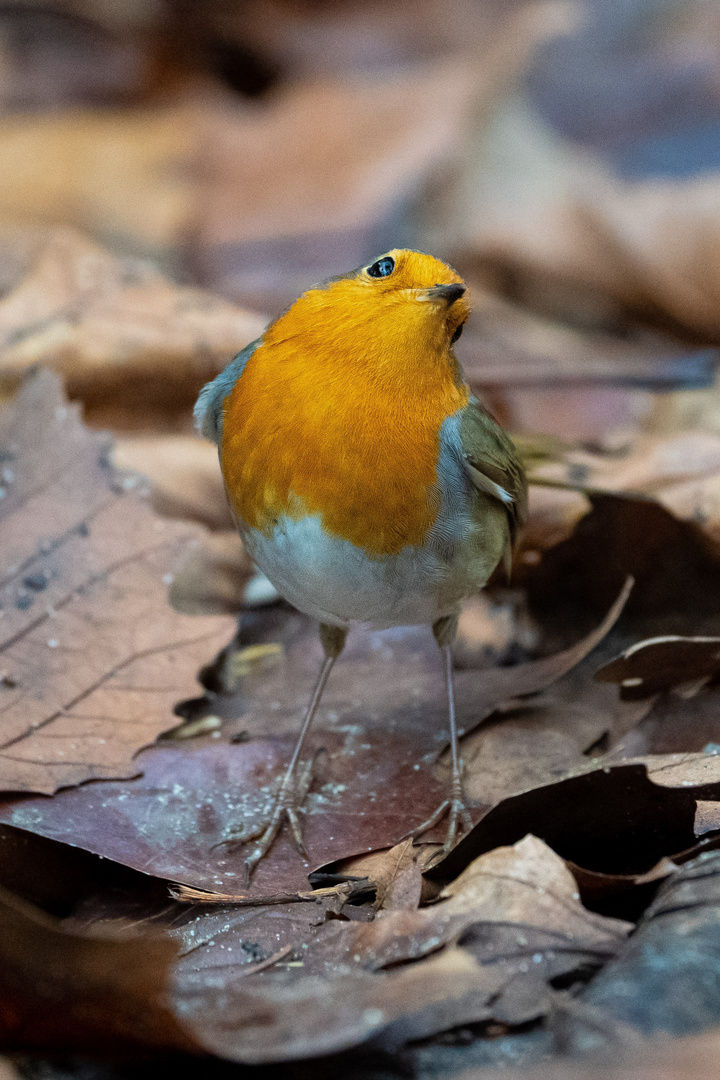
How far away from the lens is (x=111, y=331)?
4422mm

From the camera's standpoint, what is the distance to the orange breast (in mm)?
2336

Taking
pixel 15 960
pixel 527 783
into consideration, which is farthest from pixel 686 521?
pixel 15 960

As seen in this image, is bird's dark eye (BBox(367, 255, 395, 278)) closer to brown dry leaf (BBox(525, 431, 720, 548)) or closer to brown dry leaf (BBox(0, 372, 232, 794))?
brown dry leaf (BBox(0, 372, 232, 794))

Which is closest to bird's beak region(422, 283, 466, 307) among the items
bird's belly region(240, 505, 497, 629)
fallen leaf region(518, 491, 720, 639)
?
bird's belly region(240, 505, 497, 629)

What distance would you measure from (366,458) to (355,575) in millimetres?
306

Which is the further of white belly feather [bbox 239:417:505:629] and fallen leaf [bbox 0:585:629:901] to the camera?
white belly feather [bbox 239:417:505:629]

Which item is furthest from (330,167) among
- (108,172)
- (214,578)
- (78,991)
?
(78,991)

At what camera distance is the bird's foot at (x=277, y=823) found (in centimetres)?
238

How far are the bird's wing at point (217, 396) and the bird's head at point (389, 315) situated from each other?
0.84 feet

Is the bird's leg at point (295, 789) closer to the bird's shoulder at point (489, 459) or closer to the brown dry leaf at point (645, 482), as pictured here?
the bird's shoulder at point (489, 459)

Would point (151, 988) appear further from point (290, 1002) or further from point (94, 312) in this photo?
point (94, 312)

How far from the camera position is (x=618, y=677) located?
105 inches

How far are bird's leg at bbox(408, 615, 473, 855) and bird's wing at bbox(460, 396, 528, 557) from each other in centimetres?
38

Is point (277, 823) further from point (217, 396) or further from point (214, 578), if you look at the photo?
point (214, 578)
